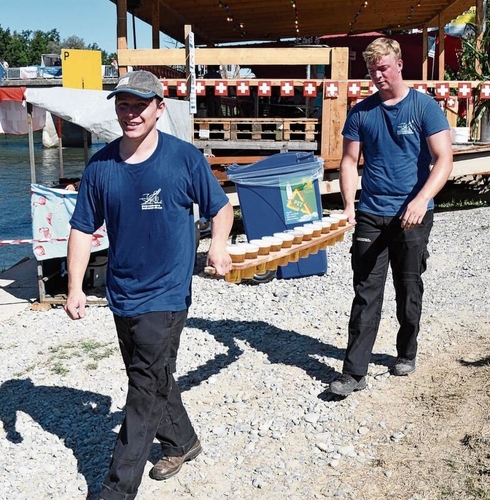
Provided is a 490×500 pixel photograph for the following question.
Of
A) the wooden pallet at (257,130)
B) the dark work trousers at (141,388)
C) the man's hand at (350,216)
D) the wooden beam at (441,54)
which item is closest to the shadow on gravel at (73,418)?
the dark work trousers at (141,388)

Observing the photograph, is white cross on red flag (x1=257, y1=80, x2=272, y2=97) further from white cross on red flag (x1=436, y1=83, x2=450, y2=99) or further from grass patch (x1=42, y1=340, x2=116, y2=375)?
grass patch (x1=42, y1=340, x2=116, y2=375)

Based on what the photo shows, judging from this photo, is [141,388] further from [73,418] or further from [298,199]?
[298,199]

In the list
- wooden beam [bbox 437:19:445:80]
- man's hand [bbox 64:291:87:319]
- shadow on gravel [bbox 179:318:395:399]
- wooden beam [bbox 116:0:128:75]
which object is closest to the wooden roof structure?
wooden beam [bbox 437:19:445:80]

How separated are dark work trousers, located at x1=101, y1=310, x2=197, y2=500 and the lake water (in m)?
6.36

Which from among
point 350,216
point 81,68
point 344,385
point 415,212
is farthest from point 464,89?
point 344,385

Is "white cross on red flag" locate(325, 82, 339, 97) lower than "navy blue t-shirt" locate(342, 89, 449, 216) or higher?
higher

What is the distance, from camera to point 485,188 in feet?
42.6

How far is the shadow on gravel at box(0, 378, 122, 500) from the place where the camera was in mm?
3951

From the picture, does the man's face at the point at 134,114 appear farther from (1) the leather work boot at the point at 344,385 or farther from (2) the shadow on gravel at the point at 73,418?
(1) the leather work boot at the point at 344,385

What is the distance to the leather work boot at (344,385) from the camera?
14.5ft

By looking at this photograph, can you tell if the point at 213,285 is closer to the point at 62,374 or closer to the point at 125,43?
the point at 62,374

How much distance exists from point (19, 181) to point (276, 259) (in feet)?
69.8

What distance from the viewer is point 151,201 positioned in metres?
3.21

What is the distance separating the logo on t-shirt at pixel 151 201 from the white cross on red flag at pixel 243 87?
742 cm
